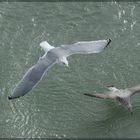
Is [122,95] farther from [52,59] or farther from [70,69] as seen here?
[52,59]

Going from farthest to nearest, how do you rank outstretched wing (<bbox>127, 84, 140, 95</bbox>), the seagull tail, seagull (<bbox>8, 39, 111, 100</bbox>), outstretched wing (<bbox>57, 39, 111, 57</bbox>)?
outstretched wing (<bbox>127, 84, 140, 95</bbox>) < the seagull tail < outstretched wing (<bbox>57, 39, 111, 57</bbox>) < seagull (<bbox>8, 39, 111, 100</bbox>)

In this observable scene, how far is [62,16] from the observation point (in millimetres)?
10539

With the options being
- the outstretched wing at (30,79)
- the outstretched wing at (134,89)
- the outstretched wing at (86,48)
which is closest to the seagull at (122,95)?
the outstretched wing at (134,89)

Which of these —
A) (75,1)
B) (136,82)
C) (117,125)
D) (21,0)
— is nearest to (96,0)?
(75,1)

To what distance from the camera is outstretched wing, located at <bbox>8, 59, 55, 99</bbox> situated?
7.98 metres

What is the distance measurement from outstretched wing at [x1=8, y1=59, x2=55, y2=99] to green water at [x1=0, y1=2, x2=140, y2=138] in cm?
100

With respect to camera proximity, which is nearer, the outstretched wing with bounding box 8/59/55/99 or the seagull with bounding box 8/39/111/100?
the outstretched wing with bounding box 8/59/55/99

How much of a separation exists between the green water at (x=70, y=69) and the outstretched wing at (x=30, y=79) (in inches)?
39.3

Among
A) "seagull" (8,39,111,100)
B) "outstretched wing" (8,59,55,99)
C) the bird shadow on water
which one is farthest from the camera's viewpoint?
the bird shadow on water

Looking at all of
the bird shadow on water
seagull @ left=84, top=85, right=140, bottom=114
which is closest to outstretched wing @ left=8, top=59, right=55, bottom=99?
seagull @ left=84, top=85, right=140, bottom=114

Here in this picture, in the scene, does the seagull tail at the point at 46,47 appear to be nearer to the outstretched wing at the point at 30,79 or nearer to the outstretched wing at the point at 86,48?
the outstretched wing at the point at 86,48

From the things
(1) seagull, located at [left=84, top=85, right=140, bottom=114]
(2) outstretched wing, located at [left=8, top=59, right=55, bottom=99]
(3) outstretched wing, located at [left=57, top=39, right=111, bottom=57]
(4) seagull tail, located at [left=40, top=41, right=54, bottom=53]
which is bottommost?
(1) seagull, located at [left=84, top=85, right=140, bottom=114]

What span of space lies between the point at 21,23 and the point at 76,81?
5.07 ft

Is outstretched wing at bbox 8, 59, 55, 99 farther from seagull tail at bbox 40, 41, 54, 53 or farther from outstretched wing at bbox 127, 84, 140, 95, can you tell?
outstretched wing at bbox 127, 84, 140, 95
